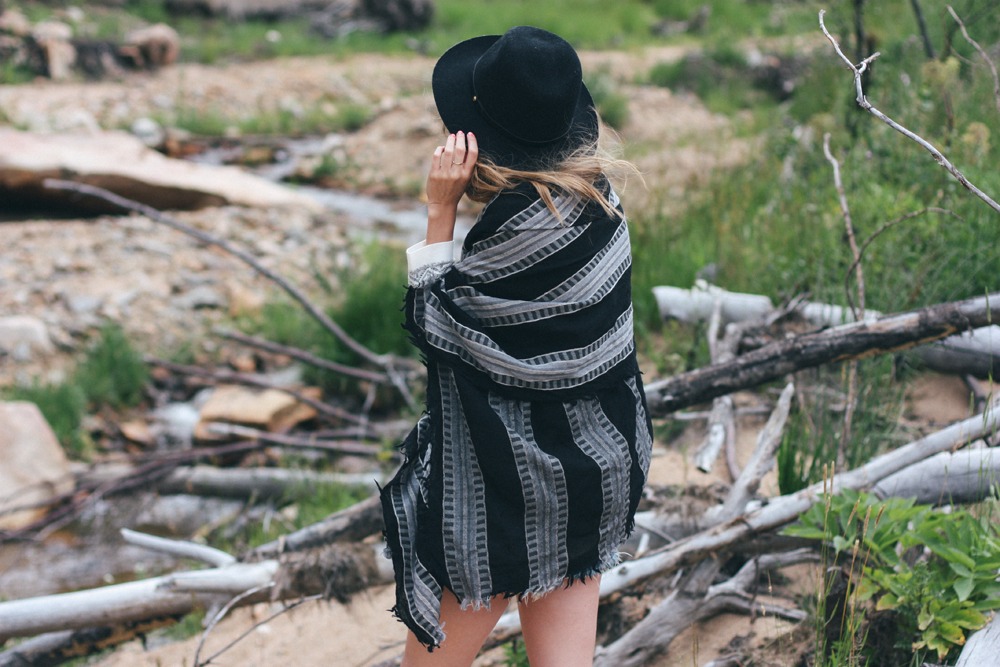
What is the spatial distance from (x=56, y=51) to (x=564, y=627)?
11.7 metres

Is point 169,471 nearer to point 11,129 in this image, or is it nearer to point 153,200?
point 153,200

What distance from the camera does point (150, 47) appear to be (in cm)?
1131

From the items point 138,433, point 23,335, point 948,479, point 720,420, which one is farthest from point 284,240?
point 948,479

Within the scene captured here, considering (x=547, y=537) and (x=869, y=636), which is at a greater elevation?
(x=547, y=537)

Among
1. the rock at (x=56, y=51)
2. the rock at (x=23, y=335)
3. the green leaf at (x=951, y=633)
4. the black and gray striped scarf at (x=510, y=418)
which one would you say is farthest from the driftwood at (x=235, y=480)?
Result: the rock at (x=56, y=51)

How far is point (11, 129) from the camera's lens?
7906 mm

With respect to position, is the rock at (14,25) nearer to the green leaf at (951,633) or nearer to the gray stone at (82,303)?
the gray stone at (82,303)

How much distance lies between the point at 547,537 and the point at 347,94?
10831mm

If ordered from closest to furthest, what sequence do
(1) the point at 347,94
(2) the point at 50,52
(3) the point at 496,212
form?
(3) the point at 496,212
(2) the point at 50,52
(1) the point at 347,94

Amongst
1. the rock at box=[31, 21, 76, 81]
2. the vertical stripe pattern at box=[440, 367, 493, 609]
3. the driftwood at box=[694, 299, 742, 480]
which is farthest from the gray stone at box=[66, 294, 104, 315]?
the rock at box=[31, 21, 76, 81]

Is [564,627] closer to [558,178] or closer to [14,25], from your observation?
[558,178]

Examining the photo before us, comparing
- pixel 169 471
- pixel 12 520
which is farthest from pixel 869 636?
pixel 12 520

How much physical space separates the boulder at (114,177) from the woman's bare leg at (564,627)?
6700 millimetres

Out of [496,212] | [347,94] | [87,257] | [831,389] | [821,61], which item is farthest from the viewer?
[347,94]
